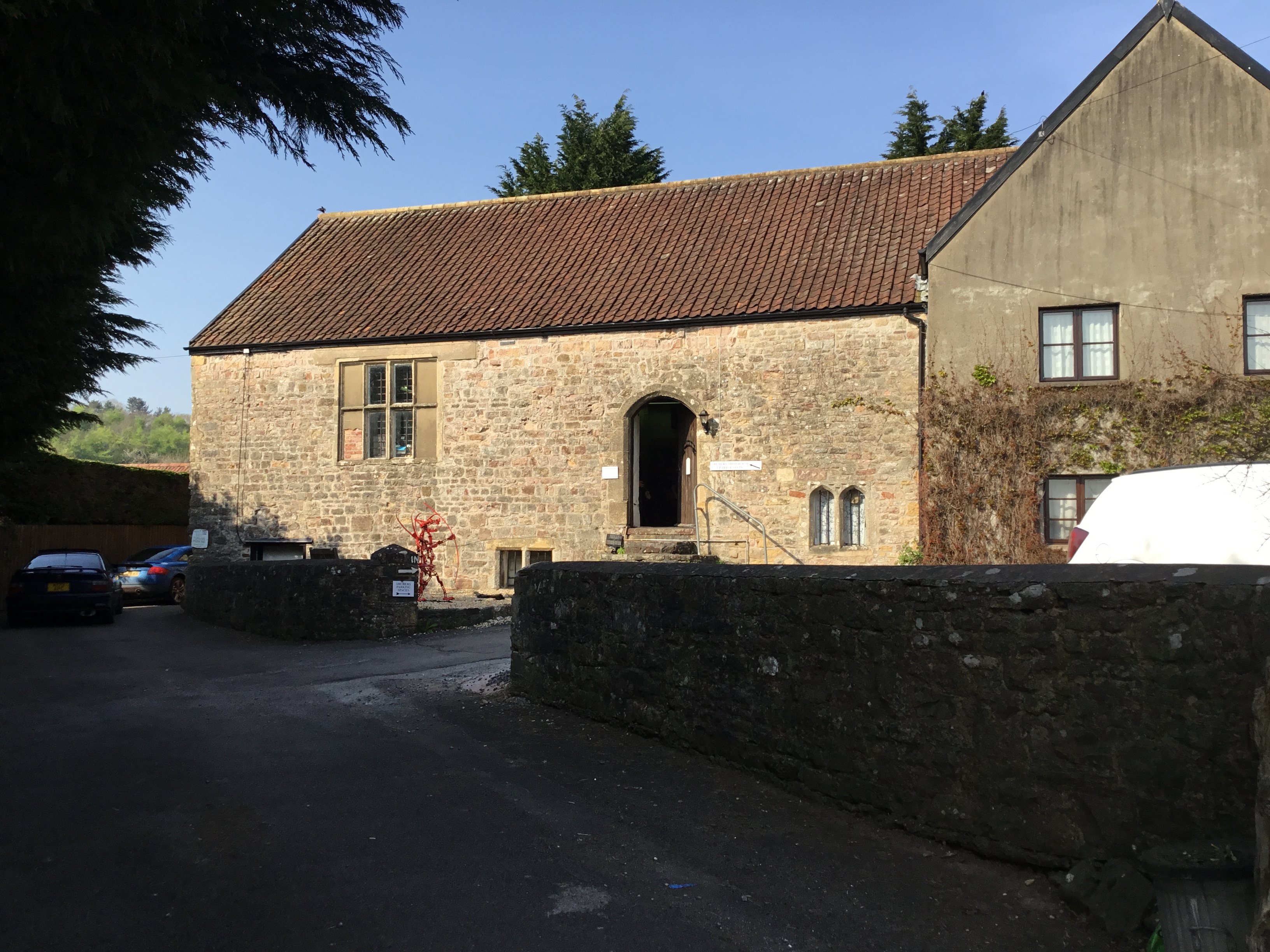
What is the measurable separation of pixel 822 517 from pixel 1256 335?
292 inches

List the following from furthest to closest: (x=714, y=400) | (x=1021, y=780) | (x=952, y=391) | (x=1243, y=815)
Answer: (x=714, y=400) → (x=952, y=391) → (x=1021, y=780) → (x=1243, y=815)

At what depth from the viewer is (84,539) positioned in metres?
28.8

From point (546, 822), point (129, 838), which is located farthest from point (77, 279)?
point (546, 822)

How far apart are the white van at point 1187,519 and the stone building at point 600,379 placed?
11.6m

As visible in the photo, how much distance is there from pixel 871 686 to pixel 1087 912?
61.5 inches

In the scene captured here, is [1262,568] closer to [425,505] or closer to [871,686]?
[871,686]

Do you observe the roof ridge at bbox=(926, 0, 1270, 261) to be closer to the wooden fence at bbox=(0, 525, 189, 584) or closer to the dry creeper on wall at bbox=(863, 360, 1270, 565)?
the dry creeper on wall at bbox=(863, 360, 1270, 565)

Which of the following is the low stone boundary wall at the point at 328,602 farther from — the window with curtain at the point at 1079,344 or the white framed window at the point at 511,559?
the window with curtain at the point at 1079,344

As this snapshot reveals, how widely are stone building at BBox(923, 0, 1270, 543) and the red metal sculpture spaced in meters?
10.2

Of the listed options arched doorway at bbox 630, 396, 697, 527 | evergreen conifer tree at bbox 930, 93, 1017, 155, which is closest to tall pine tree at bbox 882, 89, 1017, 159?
evergreen conifer tree at bbox 930, 93, 1017, 155

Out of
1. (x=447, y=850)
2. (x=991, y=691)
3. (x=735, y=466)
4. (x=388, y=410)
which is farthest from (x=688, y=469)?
(x=991, y=691)

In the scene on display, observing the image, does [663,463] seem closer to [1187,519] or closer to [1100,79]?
[1100,79]

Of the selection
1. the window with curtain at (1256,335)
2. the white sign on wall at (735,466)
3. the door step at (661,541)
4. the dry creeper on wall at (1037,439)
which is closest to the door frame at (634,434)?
the door step at (661,541)

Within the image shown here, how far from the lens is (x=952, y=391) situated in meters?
18.0
